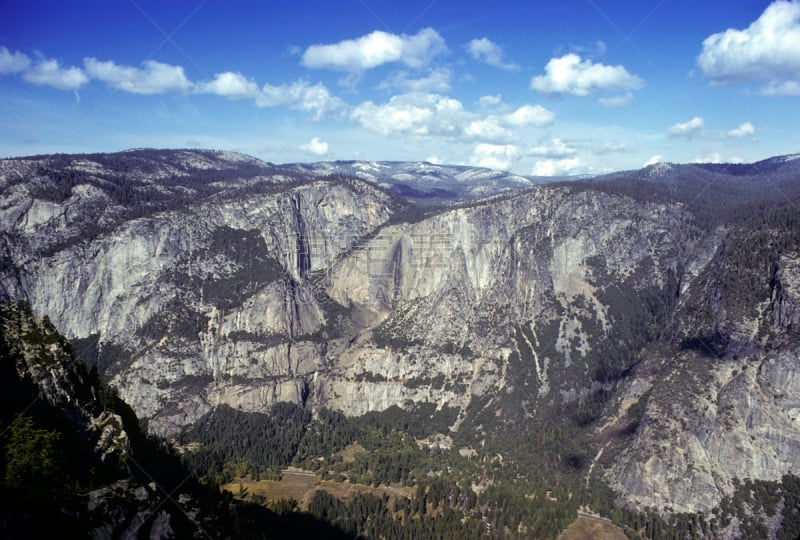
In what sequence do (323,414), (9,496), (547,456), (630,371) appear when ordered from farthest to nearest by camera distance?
1. (323,414)
2. (630,371)
3. (547,456)
4. (9,496)

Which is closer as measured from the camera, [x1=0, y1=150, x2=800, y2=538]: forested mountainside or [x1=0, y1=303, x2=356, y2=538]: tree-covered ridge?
[x1=0, y1=303, x2=356, y2=538]: tree-covered ridge

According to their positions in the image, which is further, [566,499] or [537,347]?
[537,347]

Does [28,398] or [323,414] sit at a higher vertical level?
[28,398]

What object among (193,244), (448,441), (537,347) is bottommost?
(448,441)

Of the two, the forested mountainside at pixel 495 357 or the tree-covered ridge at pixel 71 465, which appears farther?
the forested mountainside at pixel 495 357

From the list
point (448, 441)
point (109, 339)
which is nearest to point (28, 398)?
point (448, 441)

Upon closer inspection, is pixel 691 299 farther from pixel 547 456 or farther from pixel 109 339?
pixel 109 339

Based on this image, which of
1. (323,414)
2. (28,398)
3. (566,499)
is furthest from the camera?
(323,414)
